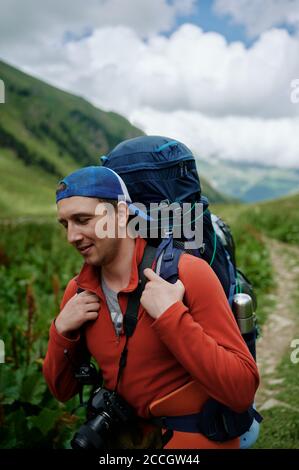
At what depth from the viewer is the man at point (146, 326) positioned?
6.23 feet

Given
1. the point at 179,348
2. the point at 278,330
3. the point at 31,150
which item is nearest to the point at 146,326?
the point at 179,348

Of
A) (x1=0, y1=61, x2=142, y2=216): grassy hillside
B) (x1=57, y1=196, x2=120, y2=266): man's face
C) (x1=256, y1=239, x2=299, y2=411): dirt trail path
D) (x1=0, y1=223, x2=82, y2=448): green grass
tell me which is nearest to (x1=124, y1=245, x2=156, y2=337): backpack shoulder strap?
(x1=57, y1=196, x2=120, y2=266): man's face

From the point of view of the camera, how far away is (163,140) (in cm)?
238

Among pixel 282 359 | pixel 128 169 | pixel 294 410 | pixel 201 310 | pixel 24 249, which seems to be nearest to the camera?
pixel 201 310

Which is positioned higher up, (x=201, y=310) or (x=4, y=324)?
(x=201, y=310)

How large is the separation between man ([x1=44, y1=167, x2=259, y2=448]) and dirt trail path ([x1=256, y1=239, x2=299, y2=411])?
3.10m

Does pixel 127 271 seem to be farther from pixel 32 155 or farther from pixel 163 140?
pixel 32 155

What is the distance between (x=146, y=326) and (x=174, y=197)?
647 mm

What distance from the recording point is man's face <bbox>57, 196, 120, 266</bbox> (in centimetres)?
206

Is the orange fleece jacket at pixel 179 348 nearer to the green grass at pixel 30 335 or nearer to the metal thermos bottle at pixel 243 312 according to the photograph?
the metal thermos bottle at pixel 243 312

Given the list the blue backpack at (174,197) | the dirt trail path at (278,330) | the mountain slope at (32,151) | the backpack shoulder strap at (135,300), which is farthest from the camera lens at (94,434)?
the mountain slope at (32,151)

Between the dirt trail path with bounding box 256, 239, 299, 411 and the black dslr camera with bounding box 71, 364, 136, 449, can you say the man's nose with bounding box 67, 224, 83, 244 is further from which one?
the dirt trail path with bounding box 256, 239, 299, 411
